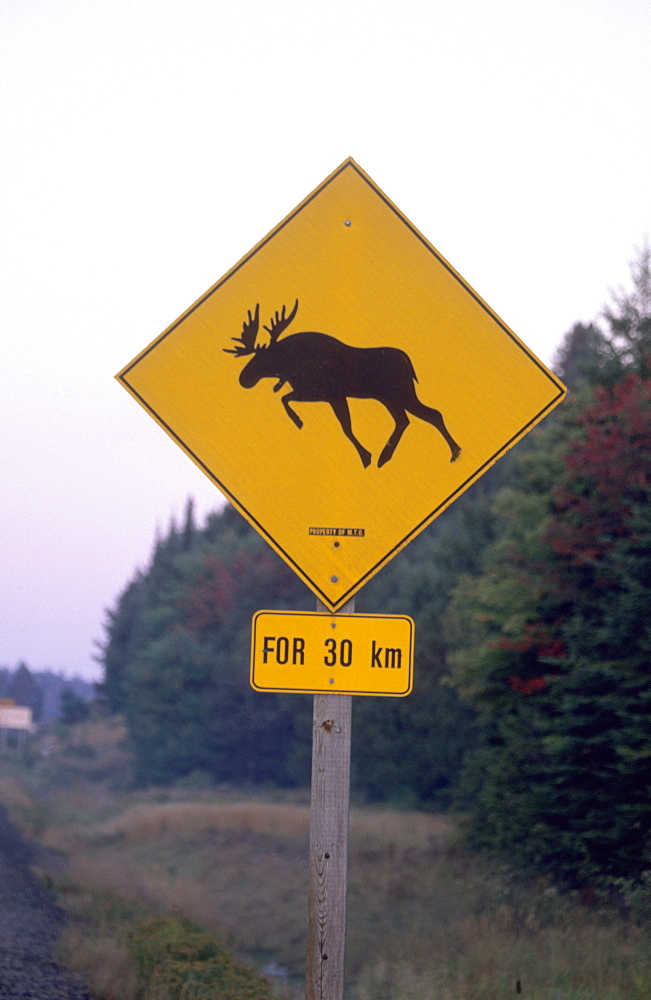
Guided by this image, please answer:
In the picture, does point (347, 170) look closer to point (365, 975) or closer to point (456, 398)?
point (456, 398)

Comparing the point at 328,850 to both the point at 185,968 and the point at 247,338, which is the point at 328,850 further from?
the point at 185,968

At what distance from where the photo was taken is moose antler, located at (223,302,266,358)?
341 centimetres

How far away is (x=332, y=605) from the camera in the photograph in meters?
3.31

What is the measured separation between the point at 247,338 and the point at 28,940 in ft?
45.4

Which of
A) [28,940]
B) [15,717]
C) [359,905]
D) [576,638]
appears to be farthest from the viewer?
[15,717]

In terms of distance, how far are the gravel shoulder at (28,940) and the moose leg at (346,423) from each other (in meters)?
8.72

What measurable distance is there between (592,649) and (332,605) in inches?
640

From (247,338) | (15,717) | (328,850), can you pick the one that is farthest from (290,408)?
(15,717)

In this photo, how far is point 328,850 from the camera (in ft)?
10.5

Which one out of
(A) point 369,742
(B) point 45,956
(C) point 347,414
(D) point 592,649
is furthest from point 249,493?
(A) point 369,742

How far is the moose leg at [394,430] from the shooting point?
3.35 metres

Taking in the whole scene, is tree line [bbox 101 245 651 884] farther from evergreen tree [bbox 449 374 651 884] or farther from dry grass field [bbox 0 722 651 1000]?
dry grass field [bbox 0 722 651 1000]

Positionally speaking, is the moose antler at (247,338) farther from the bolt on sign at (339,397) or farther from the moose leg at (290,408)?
the moose leg at (290,408)

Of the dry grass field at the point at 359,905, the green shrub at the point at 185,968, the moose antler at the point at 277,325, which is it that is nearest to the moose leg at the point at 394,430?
the moose antler at the point at 277,325
